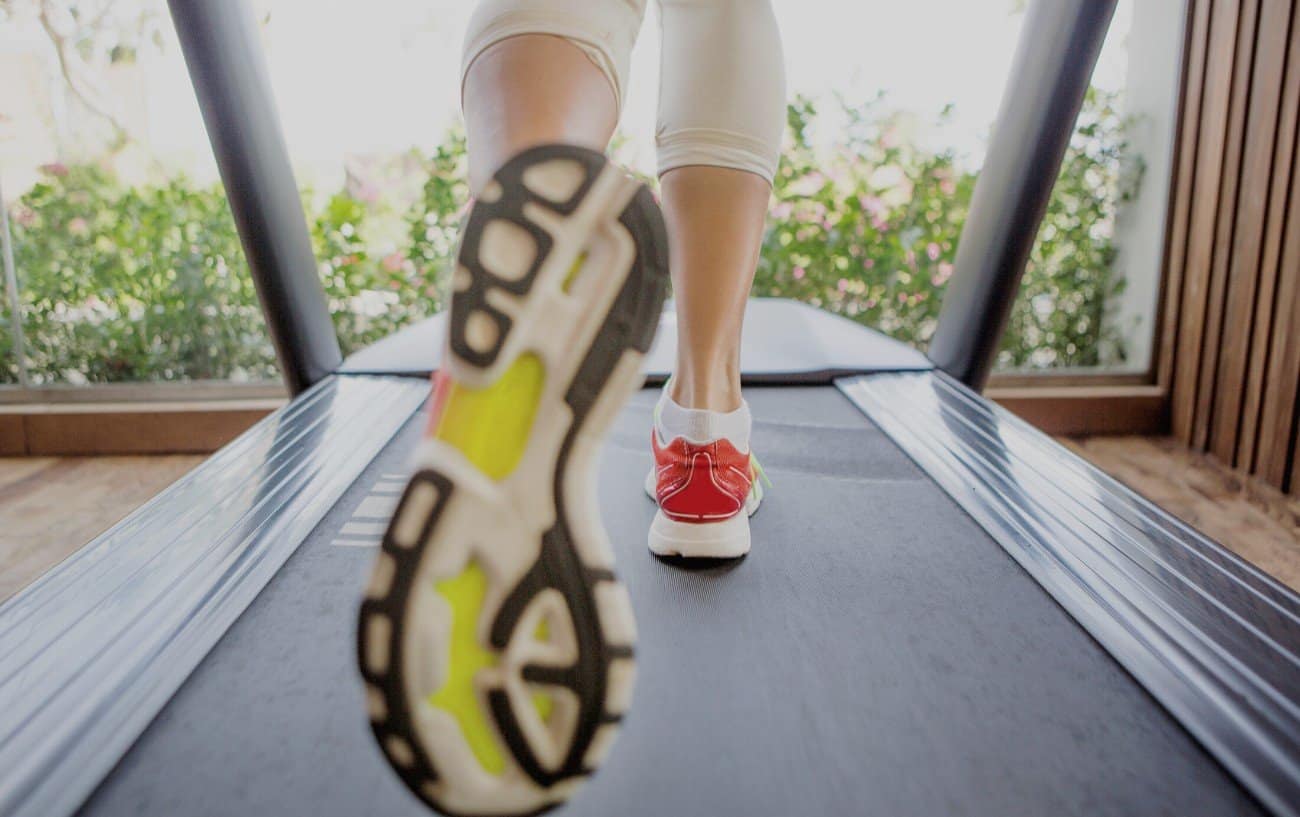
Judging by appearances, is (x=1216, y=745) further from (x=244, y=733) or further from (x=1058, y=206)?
(x=1058, y=206)

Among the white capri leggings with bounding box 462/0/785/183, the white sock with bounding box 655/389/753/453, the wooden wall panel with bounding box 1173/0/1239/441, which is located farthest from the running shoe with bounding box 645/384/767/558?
the wooden wall panel with bounding box 1173/0/1239/441

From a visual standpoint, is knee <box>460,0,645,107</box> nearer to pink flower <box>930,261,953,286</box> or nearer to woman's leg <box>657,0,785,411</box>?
woman's leg <box>657,0,785,411</box>

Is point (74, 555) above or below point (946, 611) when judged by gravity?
above

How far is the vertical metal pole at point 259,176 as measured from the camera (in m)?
1.53

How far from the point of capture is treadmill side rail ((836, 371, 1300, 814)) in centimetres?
65

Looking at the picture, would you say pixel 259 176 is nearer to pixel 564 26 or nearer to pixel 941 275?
pixel 564 26

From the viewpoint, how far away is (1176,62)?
244cm

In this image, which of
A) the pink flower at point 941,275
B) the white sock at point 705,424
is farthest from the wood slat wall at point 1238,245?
the white sock at point 705,424

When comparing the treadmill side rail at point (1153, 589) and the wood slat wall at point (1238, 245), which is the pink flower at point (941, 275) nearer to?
the wood slat wall at point (1238, 245)

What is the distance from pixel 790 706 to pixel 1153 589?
458 millimetres

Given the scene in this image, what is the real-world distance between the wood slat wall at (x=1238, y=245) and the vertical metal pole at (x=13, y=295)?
10.5 feet

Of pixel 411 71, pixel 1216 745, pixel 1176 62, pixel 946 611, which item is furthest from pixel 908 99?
pixel 1216 745

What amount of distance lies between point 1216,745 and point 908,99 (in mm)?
2297

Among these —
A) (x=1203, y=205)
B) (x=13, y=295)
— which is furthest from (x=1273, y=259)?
(x=13, y=295)
